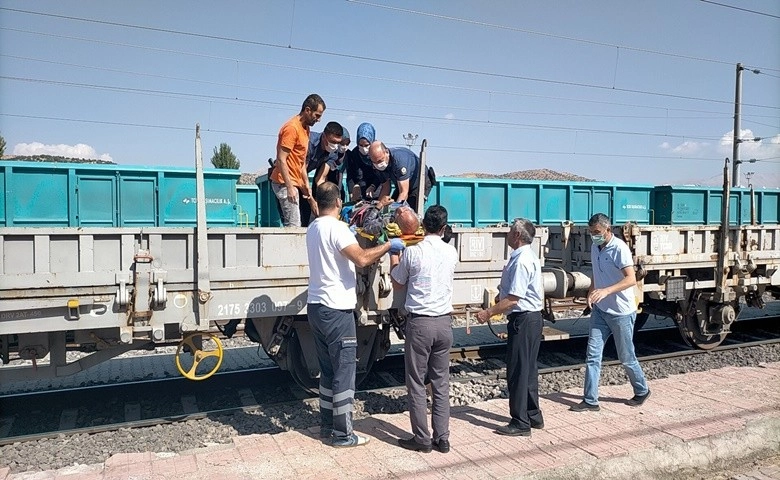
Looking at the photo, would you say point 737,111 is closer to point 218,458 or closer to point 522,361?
point 522,361

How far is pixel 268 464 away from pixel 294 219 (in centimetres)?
255

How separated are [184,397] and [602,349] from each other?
14.9 ft

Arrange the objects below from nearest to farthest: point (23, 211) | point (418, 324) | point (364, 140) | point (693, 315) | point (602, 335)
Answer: point (418, 324) → point (602, 335) → point (364, 140) → point (693, 315) → point (23, 211)

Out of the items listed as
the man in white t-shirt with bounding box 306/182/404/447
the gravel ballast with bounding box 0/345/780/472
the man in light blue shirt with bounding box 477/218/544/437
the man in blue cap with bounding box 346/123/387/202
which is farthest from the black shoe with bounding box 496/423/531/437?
the man in blue cap with bounding box 346/123/387/202

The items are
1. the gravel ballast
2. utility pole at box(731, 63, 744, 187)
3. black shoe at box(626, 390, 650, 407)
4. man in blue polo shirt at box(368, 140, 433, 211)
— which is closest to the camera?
the gravel ballast

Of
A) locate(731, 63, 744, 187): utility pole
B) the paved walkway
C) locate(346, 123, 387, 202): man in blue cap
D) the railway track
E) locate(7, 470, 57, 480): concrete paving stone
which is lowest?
the railway track

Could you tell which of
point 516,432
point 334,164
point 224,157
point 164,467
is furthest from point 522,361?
point 224,157

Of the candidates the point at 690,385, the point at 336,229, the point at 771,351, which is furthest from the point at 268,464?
the point at 771,351

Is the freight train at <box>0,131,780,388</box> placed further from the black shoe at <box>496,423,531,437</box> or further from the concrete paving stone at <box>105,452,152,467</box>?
the black shoe at <box>496,423,531,437</box>

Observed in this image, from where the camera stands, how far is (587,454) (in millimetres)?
4352

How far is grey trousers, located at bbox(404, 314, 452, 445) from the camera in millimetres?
4344

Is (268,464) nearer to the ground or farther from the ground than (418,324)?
nearer to the ground

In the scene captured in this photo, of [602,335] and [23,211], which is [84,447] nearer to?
[602,335]

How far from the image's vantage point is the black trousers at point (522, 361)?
477 centimetres
